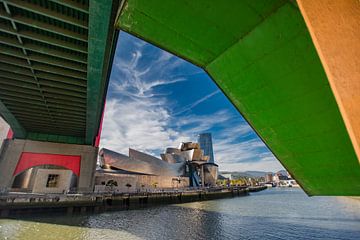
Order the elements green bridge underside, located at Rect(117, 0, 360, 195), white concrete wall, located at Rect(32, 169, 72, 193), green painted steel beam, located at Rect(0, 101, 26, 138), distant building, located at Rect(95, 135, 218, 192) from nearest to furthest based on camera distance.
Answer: green bridge underside, located at Rect(117, 0, 360, 195), green painted steel beam, located at Rect(0, 101, 26, 138), white concrete wall, located at Rect(32, 169, 72, 193), distant building, located at Rect(95, 135, 218, 192)

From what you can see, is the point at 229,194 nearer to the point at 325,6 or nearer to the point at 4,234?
the point at 4,234

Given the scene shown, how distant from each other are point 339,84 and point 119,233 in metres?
13.7

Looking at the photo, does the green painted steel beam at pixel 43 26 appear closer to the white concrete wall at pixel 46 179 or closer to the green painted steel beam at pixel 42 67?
the green painted steel beam at pixel 42 67

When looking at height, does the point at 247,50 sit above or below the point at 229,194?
above

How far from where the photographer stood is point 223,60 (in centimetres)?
459

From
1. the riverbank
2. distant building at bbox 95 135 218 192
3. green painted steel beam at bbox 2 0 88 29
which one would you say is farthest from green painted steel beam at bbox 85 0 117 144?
distant building at bbox 95 135 218 192

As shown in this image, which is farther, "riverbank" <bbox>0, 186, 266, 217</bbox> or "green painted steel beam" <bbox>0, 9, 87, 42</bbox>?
"riverbank" <bbox>0, 186, 266, 217</bbox>

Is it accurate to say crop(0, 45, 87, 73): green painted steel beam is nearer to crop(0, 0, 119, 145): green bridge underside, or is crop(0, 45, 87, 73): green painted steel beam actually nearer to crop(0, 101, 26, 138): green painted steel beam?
crop(0, 0, 119, 145): green bridge underside

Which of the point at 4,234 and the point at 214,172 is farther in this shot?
the point at 214,172

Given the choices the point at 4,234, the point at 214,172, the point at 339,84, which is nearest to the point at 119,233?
the point at 4,234

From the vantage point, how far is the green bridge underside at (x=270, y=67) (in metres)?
3.50

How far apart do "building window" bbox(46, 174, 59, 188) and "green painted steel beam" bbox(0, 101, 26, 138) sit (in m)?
6.29

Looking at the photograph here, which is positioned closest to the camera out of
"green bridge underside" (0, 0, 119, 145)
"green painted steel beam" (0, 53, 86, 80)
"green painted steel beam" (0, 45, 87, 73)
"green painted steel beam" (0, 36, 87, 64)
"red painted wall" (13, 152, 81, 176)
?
"green bridge underside" (0, 0, 119, 145)

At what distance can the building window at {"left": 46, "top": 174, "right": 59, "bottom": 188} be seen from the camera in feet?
82.4
